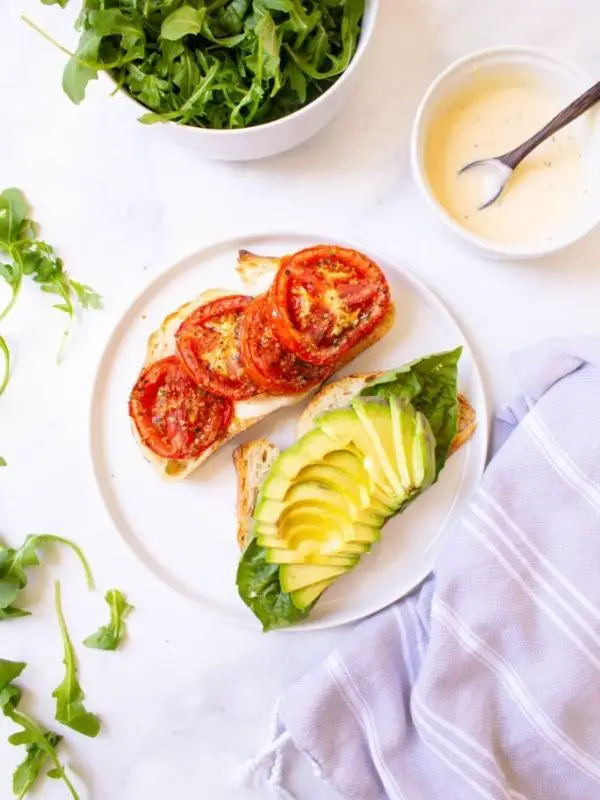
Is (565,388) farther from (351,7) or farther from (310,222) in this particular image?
(351,7)

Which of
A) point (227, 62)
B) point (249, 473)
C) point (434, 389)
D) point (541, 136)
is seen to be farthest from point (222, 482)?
point (541, 136)

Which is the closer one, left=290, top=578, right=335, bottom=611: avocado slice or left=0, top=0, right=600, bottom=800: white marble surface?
left=290, top=578, right=335, bottom=611: avocado slice

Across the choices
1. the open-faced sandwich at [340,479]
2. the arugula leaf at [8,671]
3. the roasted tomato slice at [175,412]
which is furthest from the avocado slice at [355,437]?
the arugula leaf at [8,671]

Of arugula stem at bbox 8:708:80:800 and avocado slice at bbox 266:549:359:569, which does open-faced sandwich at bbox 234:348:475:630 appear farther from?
arugula stem at bbox 8:708:80:800

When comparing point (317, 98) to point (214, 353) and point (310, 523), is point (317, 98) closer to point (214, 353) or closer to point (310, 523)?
point (214, 353)

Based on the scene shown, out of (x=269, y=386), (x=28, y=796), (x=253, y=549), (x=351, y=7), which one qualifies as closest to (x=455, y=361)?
(x=269, y=386)

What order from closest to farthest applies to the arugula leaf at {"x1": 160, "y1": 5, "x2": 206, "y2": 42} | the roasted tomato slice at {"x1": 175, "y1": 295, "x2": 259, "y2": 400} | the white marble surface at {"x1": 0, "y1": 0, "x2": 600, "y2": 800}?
1. the arugula leaf at {"x1": 160, "y1": 5, "x2": 206, "y2": 42}
2. the roasted tomato slice at {"x1": 175, "y1": 295, "x2": 259, "y2": 400}
3. the white marble surface at {"x1": 0, "y1": 0, "x2": 600, "y2": 800}

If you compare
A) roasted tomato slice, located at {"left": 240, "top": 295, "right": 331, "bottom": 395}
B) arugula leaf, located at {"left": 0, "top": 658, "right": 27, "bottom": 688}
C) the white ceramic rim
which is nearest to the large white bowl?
the white ceramic rim
